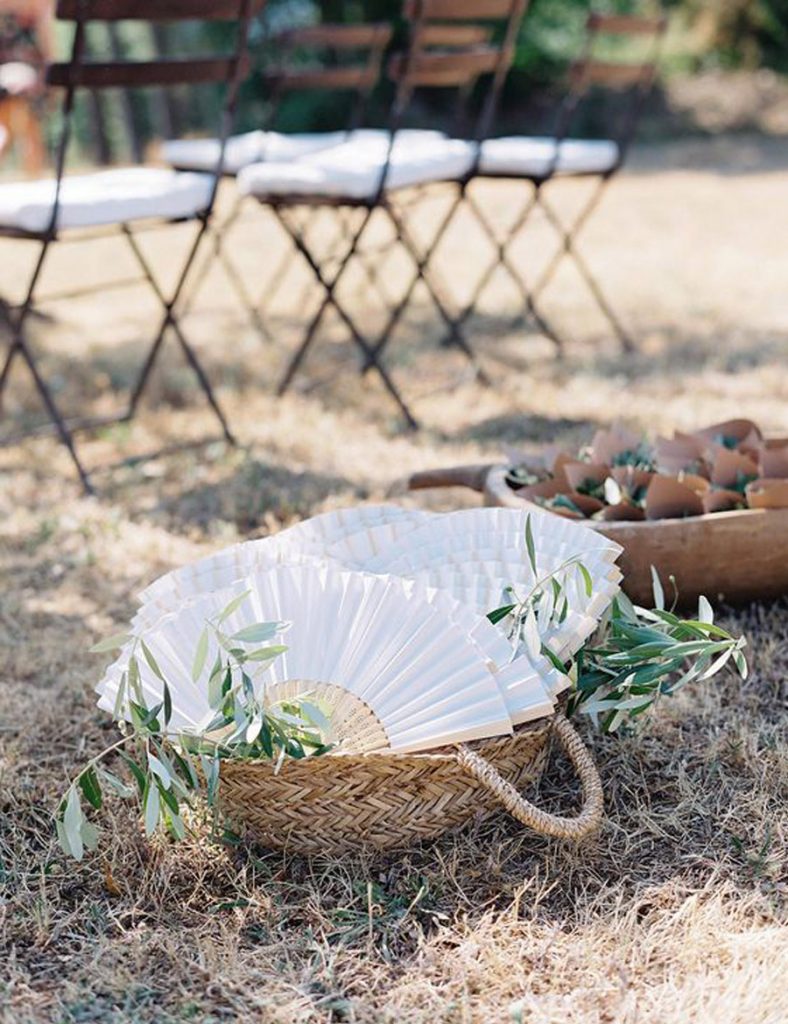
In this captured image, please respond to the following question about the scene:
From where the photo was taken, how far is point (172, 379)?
490cm

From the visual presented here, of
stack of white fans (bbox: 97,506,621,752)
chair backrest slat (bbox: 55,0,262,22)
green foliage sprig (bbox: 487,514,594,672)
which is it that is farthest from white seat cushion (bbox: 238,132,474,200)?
green foliage sprig (bbox: 487,514,594,672)

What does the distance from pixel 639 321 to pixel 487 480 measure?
118 inches

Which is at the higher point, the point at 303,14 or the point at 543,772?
the point at 543,772

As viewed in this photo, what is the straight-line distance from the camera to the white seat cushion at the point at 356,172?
3939 millimetres

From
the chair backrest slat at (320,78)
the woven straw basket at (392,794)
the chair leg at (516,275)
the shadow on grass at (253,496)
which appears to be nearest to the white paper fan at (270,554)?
the woven straw basket at (392,794)

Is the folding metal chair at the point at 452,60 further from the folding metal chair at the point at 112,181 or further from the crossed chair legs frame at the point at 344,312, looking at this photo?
the folding metal chair at the point at 112,181

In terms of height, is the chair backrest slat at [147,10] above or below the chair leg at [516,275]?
above

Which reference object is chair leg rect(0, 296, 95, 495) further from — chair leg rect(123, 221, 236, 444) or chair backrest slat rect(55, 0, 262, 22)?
chair backrest slat rect(55, 0, 262, 22)

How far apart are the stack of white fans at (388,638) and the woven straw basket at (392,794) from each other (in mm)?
40

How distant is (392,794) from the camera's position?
78.0 inches

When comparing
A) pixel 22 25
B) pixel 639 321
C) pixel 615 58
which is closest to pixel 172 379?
pixel 639 321

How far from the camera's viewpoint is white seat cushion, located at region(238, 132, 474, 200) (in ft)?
12.9

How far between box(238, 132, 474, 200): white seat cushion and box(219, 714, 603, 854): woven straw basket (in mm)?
2239

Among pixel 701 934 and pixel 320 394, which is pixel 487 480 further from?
pixel 320 394
